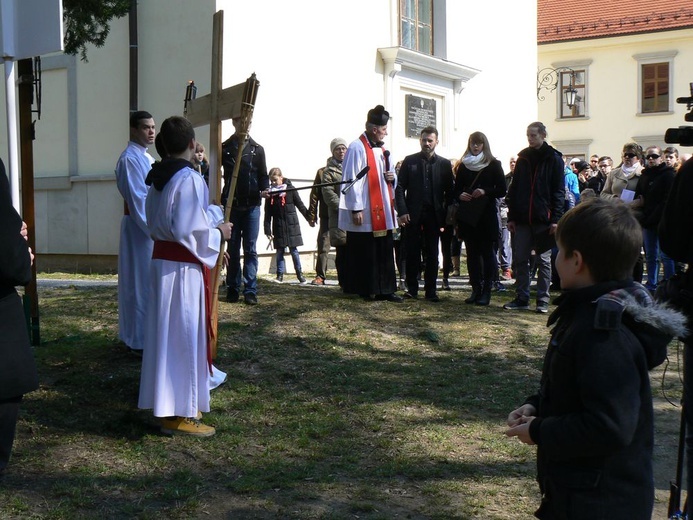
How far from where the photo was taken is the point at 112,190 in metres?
15.3

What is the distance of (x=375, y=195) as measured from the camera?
10.4 metres

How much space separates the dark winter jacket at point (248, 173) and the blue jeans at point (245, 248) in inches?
3.8

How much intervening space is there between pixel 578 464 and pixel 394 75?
626 inches

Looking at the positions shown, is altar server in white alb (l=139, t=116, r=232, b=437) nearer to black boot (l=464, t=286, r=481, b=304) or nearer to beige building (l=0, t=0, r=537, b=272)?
black boot (l=464, t=286, r=481, b=304)

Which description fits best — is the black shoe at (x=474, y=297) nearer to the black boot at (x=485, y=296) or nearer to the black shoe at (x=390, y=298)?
the black boot at (x=485, y=296)

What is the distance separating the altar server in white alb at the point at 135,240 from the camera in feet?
24.1

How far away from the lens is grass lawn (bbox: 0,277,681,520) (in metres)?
4.94

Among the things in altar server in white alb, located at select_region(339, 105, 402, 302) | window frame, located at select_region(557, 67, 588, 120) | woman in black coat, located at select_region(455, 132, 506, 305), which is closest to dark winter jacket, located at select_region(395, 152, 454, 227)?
woman in black coat, located at select_region(455, 132, 506, 305)

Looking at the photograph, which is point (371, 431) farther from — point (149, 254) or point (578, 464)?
point (578, 464)

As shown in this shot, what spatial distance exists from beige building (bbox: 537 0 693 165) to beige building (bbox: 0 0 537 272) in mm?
21359

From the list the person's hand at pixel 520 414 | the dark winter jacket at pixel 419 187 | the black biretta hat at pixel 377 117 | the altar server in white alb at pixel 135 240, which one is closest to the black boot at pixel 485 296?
the dark winter jacket at pixel 419 187

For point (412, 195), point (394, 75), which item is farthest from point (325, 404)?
point (394, 75)

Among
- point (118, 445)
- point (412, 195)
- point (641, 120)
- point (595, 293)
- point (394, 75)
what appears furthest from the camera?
point (641, 120)

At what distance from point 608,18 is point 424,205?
31370 millimetres
